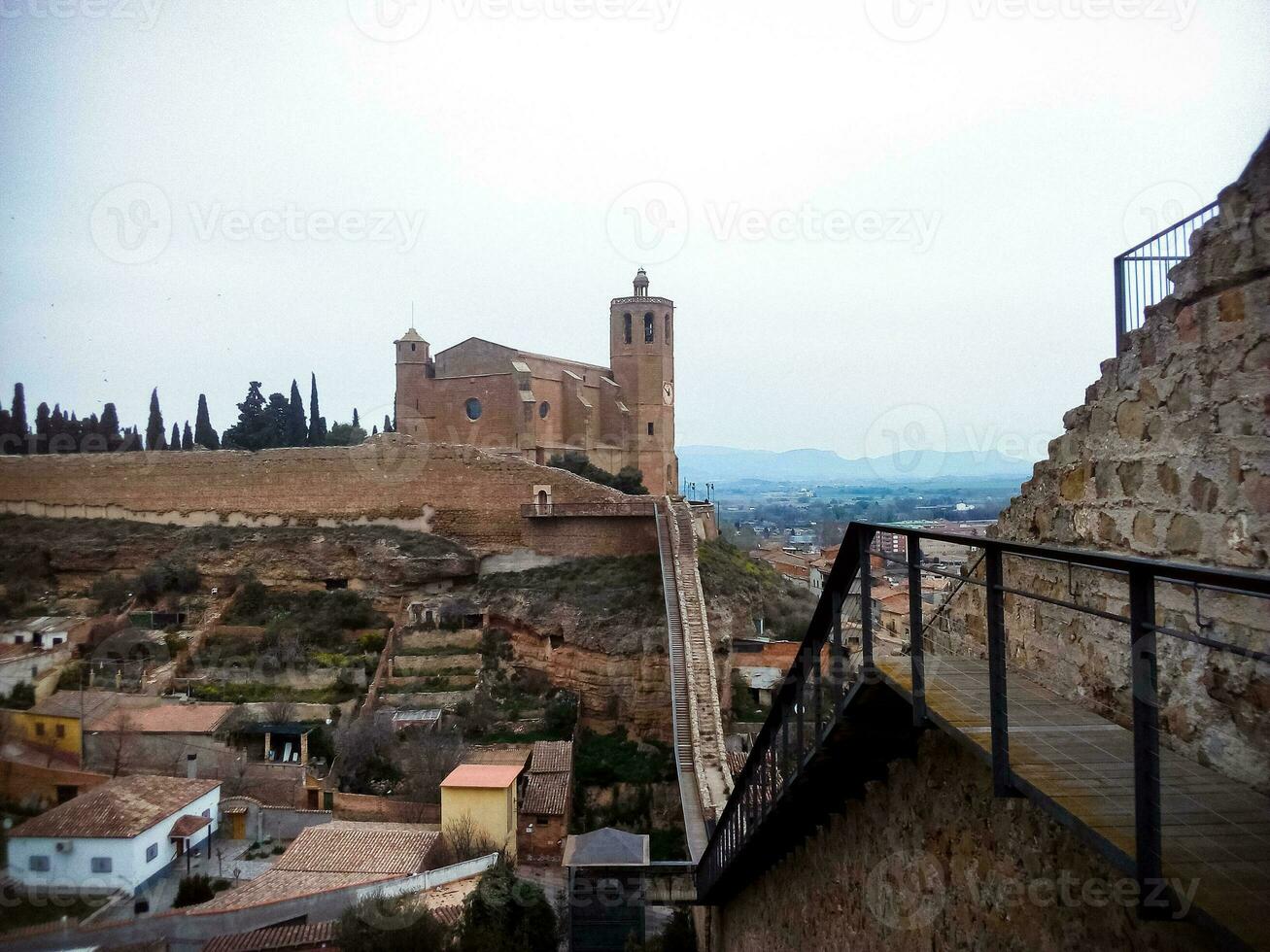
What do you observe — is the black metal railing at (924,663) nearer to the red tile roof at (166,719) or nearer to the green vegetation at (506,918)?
the green vegetation at (506,918)

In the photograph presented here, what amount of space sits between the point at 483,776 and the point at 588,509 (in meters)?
9.07

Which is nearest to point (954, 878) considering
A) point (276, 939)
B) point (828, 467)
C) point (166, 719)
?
point (276, 939)

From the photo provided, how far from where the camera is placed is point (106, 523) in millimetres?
27000

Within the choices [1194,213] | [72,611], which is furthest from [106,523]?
[1194,213]

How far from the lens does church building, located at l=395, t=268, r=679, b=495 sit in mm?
31047

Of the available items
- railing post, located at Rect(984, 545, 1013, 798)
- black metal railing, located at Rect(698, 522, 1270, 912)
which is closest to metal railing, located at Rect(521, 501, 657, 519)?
black metal railing, located at Rect(698, 522, 1270, 912)

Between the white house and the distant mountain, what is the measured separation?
291 inches

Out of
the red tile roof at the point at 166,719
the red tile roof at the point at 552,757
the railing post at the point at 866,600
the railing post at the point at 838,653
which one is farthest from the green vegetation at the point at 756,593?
the railing post at the point at 866,600

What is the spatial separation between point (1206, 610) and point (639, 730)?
57.6ft

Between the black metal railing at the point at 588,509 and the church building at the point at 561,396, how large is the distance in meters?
6.18

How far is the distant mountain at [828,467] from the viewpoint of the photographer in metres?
21.8

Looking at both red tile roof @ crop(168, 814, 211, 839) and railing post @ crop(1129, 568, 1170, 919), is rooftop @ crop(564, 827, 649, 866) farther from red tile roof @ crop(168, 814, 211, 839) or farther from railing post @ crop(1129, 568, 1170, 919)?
railing post @ crop(1129, 568, 1170, 919)

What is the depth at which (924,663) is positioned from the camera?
3414 millimetres

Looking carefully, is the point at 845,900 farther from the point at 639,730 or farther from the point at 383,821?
the point at 639,730
